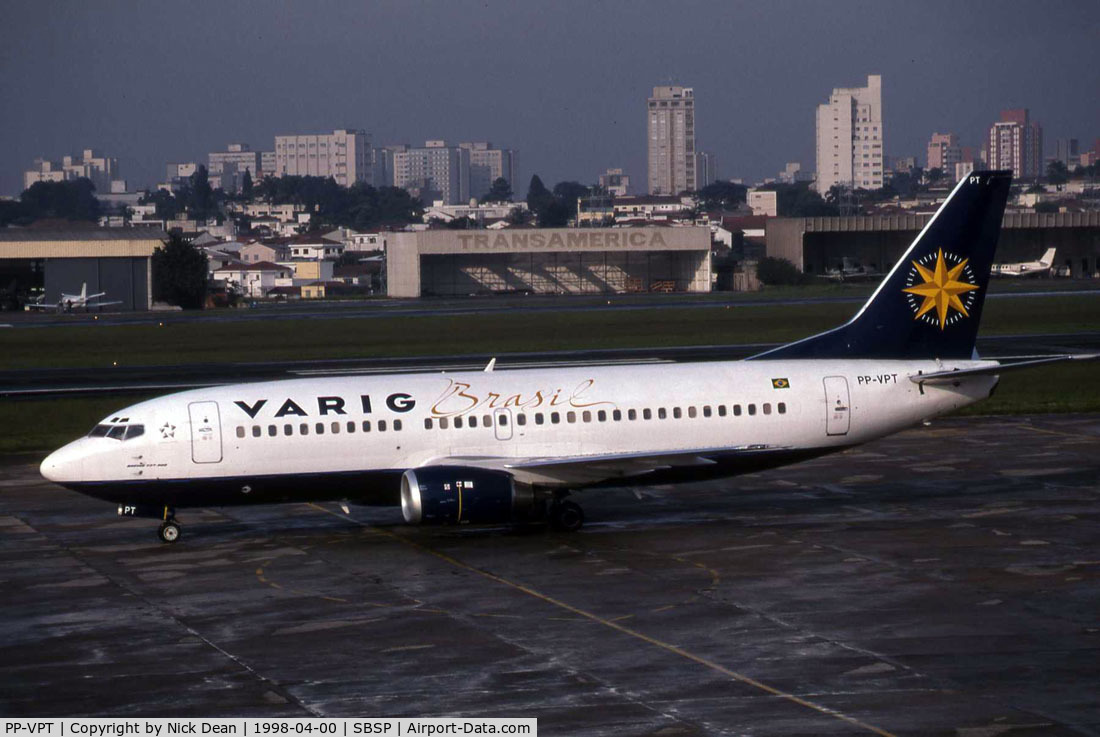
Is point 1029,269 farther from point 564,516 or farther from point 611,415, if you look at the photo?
point 564,516

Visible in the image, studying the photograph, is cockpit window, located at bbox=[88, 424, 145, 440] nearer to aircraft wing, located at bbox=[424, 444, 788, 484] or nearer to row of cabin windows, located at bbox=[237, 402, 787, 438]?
row of cabin windows, located at bbox=[237, 402, 787, 438]

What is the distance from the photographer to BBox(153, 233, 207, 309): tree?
153m

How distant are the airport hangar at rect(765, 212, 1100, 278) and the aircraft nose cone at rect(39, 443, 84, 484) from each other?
5628 inches

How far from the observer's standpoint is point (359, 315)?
405 ft

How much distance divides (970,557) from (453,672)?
12.8 m

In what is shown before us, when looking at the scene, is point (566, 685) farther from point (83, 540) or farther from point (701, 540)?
point (83, 540)

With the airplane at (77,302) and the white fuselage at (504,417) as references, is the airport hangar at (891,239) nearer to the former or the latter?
the airplane at (77,302)

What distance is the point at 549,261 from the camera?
179 m

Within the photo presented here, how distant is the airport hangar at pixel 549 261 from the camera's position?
168m

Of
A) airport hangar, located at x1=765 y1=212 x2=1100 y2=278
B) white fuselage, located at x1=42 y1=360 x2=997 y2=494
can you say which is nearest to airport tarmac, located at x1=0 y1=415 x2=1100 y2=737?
white fuselage, located at x1=42 y1=360 x2=997 y2=494

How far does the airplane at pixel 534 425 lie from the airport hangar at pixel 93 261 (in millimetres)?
123191

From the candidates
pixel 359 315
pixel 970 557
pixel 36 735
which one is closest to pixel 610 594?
pixel 970 557
